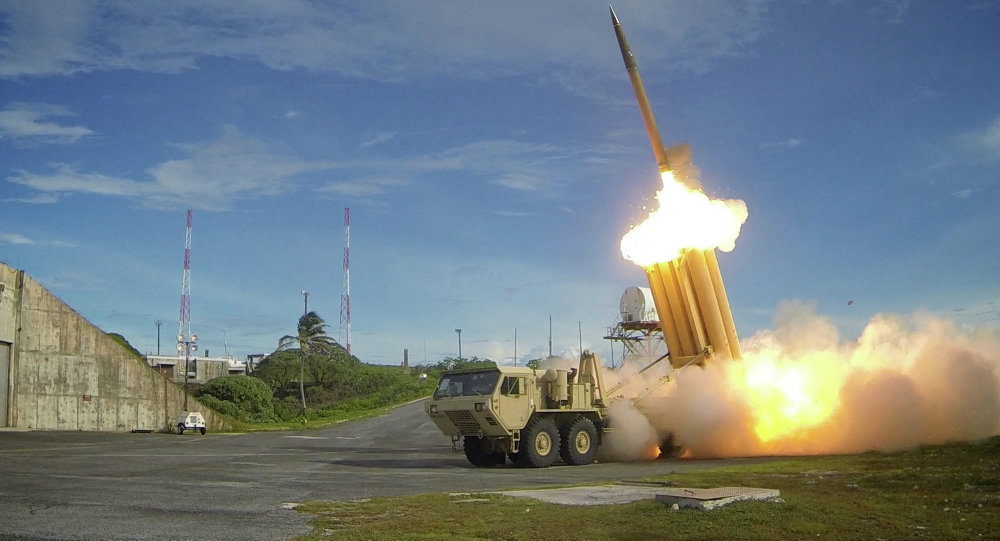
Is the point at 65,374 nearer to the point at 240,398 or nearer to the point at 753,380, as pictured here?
the point at 240,398

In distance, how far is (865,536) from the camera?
9734 millimetres

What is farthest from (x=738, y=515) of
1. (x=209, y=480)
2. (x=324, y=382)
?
(x=324, y=382)

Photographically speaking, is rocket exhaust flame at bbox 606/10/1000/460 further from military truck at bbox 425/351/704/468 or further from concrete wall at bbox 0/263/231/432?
concrete wall at bbox 0/263/231/432

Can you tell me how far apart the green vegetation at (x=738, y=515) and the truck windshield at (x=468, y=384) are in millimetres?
8084

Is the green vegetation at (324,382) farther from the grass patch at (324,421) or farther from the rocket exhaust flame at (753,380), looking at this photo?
the rocket exhaust flame at (753,380)

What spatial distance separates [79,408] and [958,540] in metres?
41.7

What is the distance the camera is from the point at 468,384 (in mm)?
23328

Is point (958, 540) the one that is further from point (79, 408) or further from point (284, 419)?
point (284, 419)

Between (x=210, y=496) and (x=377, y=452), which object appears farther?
(x=377, y=452)

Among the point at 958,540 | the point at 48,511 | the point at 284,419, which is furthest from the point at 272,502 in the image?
the point at 284,419

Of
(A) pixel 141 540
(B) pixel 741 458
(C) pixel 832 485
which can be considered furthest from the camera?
(B) pixel 741 458

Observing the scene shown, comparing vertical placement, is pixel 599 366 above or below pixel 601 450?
above

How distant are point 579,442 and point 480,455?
287 cm

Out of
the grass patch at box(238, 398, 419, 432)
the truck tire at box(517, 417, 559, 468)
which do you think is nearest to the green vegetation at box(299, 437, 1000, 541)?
the truck tire at box(517, 417, 559, 468)
